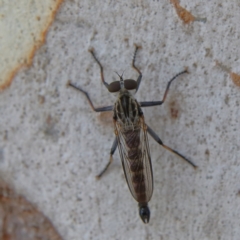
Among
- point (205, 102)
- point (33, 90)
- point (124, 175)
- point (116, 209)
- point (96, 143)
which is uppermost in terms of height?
point (33, 90)

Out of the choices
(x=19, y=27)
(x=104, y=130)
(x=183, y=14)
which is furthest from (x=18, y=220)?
(x=183, y=14)

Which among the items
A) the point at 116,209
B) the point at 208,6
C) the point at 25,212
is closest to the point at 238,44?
the point at 208,6

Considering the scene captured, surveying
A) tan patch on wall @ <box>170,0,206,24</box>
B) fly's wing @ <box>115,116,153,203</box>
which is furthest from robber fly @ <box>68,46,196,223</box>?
tan patch on wall @ <box>170,0,206,24</box>

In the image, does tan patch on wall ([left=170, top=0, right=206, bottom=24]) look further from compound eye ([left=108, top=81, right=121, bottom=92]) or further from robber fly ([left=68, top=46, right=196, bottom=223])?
compound eye ([left=108, top=81, right=121, bottom=92])

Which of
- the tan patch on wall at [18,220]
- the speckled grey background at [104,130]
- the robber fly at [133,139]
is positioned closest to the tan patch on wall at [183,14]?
the speckled grey background at [104,130]

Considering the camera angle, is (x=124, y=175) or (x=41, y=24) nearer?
(x=41, y=24)

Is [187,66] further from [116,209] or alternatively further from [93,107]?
[116,209]

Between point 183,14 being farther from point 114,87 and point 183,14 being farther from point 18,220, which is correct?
point 18,220
